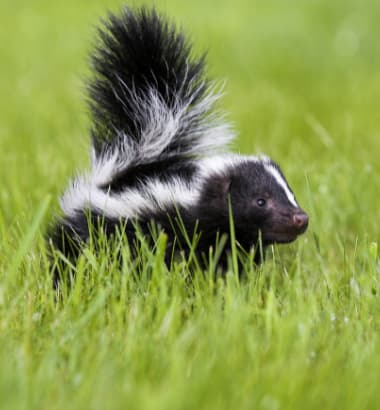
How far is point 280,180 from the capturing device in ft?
13.1

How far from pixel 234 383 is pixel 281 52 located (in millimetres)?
7877

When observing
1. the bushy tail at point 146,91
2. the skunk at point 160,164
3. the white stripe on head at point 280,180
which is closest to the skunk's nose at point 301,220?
the skunk at point 160,164

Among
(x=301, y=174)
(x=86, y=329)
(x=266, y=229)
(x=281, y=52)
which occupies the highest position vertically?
(x=281, y=52)

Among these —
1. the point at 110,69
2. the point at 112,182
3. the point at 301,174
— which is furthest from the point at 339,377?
the point at 301,174

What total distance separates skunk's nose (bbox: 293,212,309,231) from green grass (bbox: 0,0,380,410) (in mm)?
151

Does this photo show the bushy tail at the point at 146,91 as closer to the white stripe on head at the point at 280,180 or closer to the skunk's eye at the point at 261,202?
the white stripe on head at the point at 280,180

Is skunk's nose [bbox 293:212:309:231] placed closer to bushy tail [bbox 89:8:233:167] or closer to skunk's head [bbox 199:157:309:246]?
skunk's head [bbox 199:157:309:246]

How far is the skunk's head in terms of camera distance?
154 inches

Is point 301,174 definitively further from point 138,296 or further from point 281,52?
point 281,52

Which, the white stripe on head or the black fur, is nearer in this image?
the white stripe on head

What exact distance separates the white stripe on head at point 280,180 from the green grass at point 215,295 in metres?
0.10

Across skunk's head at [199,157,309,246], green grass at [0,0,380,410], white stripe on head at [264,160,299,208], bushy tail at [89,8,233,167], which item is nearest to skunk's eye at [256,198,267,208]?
skunk's head at [199,157,309,246]

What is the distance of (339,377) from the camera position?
2656mm

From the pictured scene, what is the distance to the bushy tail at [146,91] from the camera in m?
4.07
